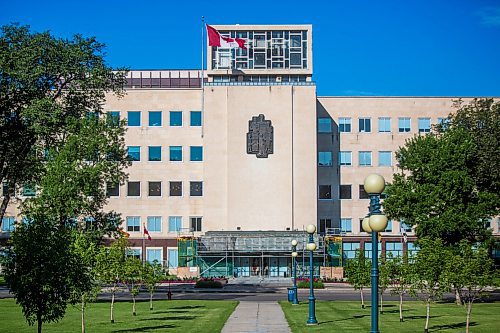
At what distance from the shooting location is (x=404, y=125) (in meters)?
95.3

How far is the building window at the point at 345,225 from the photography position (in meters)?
94.5

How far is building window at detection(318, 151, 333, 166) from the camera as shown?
3755 inches

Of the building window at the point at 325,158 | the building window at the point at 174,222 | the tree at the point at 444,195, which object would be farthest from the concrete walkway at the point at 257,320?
the building window at the point at 325,158

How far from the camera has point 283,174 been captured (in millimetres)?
89812

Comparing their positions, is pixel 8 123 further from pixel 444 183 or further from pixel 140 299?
pixel 444 183

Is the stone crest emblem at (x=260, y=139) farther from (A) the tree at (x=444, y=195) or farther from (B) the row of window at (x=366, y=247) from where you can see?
(A) the tree at (x=444, y=195)

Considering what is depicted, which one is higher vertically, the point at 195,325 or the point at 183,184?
the point at 183,184

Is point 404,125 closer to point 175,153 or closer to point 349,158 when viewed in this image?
point 349,158

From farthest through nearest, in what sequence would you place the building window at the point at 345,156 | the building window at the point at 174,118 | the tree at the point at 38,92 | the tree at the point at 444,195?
the building window at the point at 345,156, the building window at the point at 174,118, the tree at the point at 444,195, the tree at the point at 38,92

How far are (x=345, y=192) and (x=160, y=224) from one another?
21478 mm

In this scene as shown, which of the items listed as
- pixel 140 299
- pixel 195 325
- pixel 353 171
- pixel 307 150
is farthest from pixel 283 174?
pixel 195 325

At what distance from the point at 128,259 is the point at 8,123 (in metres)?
15.9

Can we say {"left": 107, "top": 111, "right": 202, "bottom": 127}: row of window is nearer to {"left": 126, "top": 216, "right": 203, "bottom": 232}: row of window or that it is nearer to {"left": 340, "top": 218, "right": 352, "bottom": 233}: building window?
{"left": 126, "top": 216, "right": 203, "bottom": 232}: row of window

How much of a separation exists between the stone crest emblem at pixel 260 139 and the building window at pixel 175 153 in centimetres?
850
